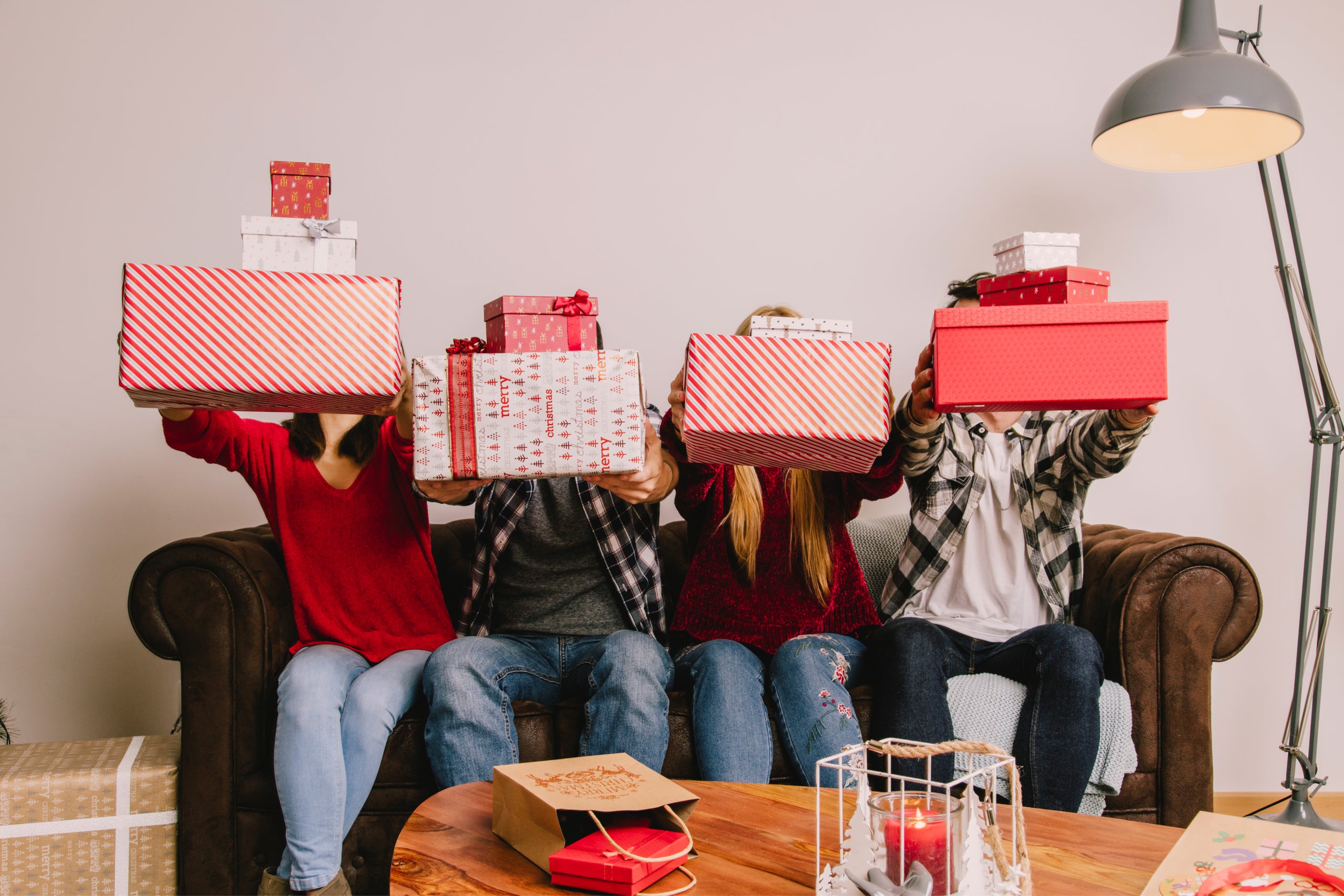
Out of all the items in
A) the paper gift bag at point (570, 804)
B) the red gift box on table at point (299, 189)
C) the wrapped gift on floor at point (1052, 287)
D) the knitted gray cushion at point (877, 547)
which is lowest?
the paper gift bag at point (570, 804)

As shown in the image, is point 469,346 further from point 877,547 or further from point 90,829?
point 877,547

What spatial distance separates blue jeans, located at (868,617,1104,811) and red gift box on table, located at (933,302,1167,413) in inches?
21.7

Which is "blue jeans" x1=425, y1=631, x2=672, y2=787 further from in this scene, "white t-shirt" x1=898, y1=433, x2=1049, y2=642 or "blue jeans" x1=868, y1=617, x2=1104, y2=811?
"white t-shirt" x1=898, y1=433, x2=1049, y2=642

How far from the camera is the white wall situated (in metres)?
2.22

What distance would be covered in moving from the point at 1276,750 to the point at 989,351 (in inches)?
73.7

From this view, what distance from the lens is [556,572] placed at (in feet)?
5.87

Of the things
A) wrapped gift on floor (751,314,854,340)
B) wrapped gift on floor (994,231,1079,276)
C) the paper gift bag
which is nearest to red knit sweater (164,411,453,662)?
wrapped gift on floor (751,314,854,340)

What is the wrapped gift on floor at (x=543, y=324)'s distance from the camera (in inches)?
52.9

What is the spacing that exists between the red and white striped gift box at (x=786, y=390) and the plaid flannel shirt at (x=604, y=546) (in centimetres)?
44

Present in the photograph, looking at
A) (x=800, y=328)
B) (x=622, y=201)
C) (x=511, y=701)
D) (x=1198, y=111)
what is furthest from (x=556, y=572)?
(x=1198, y=111)

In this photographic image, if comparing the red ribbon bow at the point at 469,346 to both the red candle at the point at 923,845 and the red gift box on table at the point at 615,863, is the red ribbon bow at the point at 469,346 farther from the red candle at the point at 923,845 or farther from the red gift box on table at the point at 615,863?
the red candle at the point at 923,845

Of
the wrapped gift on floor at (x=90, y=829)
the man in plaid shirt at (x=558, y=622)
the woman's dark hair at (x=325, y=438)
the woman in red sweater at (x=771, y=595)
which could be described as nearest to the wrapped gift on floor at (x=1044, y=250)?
the woman in red sweater at (x=771, y=595)

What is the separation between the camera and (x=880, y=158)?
242cm

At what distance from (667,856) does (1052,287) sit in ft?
2.98
